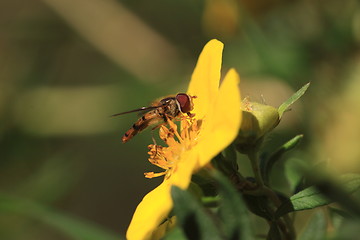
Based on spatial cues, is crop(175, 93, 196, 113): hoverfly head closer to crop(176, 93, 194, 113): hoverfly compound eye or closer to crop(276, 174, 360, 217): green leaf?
crop(176, 93, 194, 113): hoverfly compound eye

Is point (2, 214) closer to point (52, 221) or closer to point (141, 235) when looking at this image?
point (52, 221)

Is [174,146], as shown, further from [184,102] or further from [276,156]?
[276,156]

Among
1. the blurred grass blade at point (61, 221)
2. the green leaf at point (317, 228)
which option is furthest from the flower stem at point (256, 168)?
the blurred grass blade at point (61, 221)

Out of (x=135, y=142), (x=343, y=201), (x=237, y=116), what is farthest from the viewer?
(x=135, y=142)

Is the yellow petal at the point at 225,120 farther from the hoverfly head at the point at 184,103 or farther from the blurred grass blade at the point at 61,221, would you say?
the blurred grass blade at the point at 61,221

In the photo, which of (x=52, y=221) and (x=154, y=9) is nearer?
(x=52, y=221)

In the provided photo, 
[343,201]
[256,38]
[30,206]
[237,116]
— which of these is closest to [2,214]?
[30,206]

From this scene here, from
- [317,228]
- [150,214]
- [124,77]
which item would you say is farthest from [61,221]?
[124,77]
